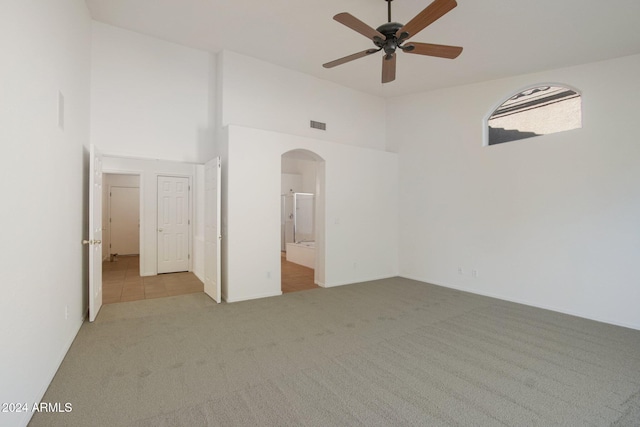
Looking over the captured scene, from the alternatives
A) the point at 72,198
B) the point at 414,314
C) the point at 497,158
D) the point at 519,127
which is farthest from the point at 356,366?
the point at 519,127

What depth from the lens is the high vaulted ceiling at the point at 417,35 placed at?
314cm

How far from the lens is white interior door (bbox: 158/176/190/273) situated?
5941mm

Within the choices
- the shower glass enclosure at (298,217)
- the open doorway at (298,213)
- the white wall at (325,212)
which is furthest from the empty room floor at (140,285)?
the shower glass enclosure at (298,217)

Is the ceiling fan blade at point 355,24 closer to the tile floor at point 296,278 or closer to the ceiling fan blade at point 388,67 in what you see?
the ceiling fan blade at point 388,67

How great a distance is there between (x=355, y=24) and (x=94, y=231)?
11.8 feet

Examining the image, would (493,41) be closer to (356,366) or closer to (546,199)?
(546,199)

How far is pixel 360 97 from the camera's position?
6289 mm

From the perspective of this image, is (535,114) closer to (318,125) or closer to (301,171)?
(318,125)

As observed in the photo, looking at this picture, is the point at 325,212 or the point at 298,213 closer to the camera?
the point at 325,212

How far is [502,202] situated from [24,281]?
18.1ft

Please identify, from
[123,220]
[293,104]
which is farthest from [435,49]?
[123,220]

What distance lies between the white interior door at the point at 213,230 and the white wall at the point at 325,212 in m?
0.14

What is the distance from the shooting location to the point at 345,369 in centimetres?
256

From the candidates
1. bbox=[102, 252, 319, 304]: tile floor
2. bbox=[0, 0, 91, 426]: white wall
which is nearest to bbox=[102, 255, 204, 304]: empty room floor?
bbox=[102, 252, 319, 304]: tile floor
